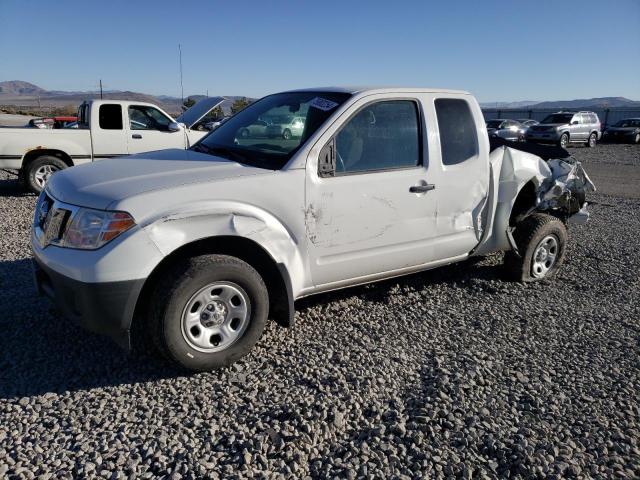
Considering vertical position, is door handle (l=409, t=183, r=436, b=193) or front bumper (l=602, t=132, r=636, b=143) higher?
front bumper (l=602, t=132, r=636, b=143)

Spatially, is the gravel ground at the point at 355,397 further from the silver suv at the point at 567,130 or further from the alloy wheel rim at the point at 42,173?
the silver suv at the point at 567,130

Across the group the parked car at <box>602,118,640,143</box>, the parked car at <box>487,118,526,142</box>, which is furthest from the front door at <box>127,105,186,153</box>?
the parked car at <box>602,118,640,143</box>

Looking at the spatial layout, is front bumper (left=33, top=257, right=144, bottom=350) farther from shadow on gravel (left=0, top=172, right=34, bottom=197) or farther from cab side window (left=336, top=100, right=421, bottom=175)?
shadow on gravel (left=0, top=172, right=34, bottom=197)

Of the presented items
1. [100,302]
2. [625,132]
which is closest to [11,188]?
[100,302]

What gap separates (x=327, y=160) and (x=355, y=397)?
5.26 ft

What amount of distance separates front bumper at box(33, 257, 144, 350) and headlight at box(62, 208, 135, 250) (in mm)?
224

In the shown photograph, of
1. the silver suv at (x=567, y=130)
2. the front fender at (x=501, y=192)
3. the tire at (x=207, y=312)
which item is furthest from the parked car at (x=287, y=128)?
the silver suv at (x=567, y=130)

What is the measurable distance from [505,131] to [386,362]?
26031 mm

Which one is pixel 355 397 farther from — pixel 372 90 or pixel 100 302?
pixel 372 90

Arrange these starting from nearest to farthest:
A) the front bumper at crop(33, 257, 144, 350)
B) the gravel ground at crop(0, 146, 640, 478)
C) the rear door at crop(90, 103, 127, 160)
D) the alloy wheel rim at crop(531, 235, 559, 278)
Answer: the gravel ground at crop(0, 146, 640, 478), the front bumper at crop(33, 257, 144, 350), the alloy wheel rim at crop(531, 235, 559, 278), the rear door at crop(90, 103, 127, 160)

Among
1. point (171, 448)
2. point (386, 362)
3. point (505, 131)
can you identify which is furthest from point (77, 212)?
point (505, 131)

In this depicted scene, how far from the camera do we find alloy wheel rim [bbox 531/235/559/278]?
5277mm

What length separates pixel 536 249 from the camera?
5234mm

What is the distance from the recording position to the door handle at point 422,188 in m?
4.04
